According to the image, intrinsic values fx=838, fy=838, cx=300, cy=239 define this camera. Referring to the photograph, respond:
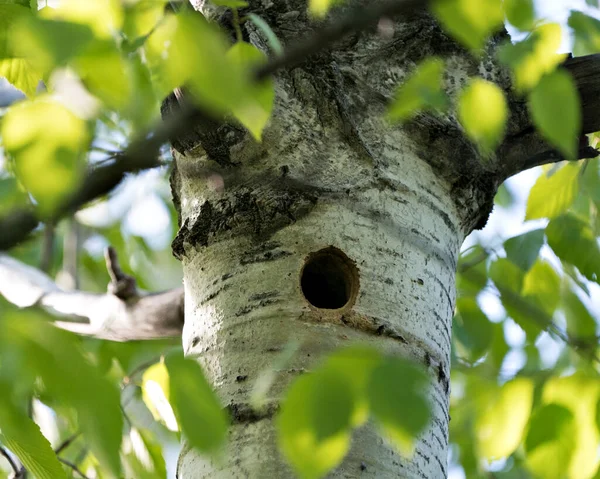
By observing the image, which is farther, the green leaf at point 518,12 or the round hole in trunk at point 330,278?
the round hole in trunk at point 330,278

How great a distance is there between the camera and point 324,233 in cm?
139

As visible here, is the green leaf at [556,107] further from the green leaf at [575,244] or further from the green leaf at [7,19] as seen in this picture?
the green leaf at [575,244]

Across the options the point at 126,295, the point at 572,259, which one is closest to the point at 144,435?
the point at 126,295

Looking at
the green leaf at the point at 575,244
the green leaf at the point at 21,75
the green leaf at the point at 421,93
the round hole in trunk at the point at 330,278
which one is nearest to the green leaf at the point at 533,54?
the green leaf at the point at 421,93

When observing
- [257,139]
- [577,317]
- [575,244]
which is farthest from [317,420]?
[577,317]

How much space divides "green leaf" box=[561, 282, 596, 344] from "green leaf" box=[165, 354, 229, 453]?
157cm

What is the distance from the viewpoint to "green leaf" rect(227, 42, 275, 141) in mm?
945

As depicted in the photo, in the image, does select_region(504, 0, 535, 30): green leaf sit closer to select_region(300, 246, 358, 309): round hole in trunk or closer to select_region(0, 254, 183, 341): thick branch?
select_region(300, 246, 358, 309): round hole in trunk

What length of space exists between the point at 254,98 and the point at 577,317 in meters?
1.63

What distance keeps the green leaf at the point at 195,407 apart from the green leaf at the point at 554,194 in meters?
1.43

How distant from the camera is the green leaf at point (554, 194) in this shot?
211 centimetres

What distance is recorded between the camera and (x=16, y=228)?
0.75 meters

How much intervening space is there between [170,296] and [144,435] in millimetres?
369

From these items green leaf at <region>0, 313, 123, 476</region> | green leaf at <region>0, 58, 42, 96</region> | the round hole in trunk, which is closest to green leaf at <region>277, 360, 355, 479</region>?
green leaf at <region>0, 313, 123, 476</region>
